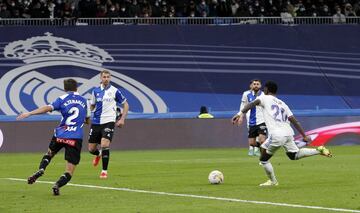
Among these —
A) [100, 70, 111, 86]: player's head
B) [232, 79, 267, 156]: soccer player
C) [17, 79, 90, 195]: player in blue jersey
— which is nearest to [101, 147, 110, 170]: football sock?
[100, 70, 111, 86]: player's head

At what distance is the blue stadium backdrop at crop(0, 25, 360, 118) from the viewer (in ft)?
129

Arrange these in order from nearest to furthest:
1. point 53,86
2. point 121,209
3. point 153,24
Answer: point 121,209 → point 53,86 → point 153,24

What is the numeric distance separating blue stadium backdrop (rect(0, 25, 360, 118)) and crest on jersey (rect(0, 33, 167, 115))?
0.14ft

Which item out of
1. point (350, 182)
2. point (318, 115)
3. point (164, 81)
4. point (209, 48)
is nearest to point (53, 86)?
point (164, 81)

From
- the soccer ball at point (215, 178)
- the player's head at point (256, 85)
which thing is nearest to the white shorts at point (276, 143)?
the soccer ball at point (215, 178)

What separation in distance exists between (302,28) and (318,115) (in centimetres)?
995

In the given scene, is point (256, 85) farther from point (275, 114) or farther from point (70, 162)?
point (70, 162)

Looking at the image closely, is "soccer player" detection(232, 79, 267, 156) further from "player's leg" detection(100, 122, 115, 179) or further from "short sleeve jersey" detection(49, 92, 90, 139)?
"short sleeve jersey" detection(49, 92, 90, 139)

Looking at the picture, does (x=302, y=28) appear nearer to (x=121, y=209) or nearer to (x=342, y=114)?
(x=342, y=114)

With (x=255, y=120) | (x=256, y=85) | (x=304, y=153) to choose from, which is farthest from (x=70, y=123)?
(x=255, y=120)

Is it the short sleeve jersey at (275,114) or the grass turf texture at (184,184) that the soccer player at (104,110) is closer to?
the grass turf texture at (184,184)

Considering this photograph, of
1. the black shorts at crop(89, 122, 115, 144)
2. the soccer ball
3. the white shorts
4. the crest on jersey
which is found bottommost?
the crest on jersey

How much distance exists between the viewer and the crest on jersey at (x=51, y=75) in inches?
1503

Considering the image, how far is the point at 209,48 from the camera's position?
4219cm
